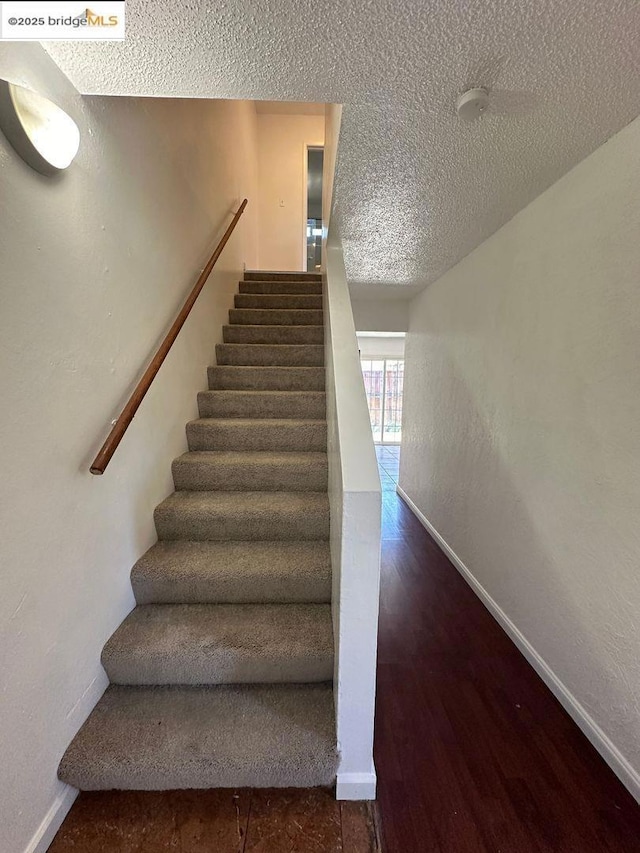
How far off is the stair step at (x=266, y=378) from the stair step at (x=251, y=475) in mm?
702

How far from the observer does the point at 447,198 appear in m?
1.67

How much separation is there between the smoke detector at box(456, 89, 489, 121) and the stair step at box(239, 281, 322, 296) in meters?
2.31

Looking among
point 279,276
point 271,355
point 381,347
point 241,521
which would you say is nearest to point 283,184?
point 279,276

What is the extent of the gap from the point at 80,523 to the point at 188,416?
39.6 inches

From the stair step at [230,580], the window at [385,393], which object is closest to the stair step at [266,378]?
the stair step at [230,580]

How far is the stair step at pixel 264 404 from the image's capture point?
2.21 metres

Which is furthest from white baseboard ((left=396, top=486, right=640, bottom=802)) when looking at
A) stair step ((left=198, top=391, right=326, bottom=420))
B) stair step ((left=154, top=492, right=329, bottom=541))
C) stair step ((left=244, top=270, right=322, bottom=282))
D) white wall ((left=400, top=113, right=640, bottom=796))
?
stair step ((left=244, top=270, right=322, bottom=282))

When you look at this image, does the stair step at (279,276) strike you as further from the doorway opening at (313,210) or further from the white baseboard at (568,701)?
the white baseboard at (568,701)

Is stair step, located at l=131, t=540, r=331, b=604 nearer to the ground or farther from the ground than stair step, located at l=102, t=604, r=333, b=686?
farther from the ground

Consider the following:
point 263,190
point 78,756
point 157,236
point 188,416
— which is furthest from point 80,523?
point 263,190

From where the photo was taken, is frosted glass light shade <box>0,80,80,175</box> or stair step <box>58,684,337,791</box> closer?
frosted glass light shade <box>0,80,80,175</box>

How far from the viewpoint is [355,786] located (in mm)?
1064

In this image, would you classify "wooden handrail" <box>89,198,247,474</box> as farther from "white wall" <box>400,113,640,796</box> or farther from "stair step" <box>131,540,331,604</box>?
"white wall" <box>400,113,640,796</box>

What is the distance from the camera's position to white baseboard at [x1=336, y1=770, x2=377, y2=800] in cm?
106
